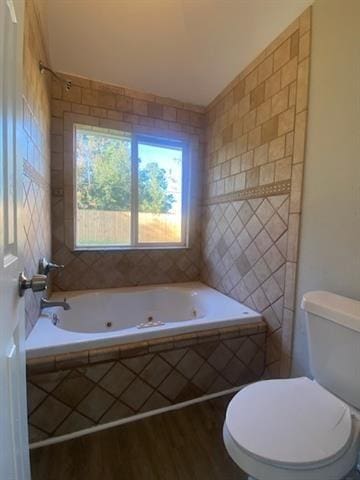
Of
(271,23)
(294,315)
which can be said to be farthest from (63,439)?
(271,23)

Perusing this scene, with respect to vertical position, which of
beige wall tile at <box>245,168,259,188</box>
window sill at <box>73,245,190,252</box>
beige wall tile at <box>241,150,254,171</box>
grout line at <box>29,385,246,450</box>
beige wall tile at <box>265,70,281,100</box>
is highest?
beige wall tile at <box>265,70,281,100</box>

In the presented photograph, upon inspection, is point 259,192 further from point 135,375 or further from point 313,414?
point 135,375

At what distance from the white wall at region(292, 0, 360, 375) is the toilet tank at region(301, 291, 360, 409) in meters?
0.20

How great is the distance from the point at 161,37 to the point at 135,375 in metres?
2.29

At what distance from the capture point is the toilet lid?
84 centimetres

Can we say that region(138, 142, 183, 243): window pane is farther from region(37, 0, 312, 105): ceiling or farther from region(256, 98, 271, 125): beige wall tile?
region(256, 98, 271, 125): beige wall tile

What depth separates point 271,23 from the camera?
5.25 ft

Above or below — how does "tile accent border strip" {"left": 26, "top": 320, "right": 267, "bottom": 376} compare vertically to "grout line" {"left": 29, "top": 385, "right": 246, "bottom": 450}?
above

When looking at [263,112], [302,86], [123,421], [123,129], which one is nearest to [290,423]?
[123,421]

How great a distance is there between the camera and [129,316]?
2.43 metres

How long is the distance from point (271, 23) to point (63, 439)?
9.35 feet

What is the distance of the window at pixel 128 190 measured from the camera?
7.94ft

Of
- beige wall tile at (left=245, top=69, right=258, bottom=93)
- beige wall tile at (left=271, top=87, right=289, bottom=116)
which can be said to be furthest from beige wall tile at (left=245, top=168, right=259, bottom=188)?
beige wall tile at (left=245, top=69, right=258, bottom=93)

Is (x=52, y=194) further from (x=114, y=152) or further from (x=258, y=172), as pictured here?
(x=258, y=172)
